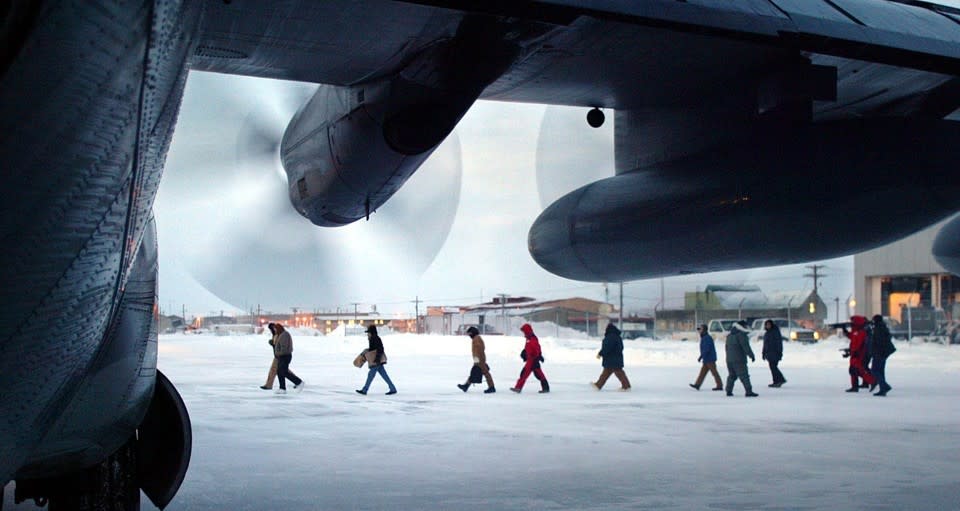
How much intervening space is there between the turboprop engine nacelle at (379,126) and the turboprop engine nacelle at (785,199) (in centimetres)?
223

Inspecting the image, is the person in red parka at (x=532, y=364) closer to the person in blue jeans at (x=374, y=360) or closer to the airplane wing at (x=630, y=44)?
the person in blue jeans at (x=374, y=360)

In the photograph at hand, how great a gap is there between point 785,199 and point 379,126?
313 cm

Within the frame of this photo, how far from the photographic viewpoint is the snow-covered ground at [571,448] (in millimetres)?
5977

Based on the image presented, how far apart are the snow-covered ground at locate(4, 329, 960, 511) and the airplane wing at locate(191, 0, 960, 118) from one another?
2829 millimetres

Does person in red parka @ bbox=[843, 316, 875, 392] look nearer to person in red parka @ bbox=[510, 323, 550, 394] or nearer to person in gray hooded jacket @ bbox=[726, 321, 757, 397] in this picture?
person in gray hooded jacket @ bbox=[726, 321, 757, 397]

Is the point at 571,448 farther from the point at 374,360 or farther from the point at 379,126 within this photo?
the point at 374,360

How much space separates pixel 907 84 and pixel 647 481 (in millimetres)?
3893

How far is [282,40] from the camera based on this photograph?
19.3ft

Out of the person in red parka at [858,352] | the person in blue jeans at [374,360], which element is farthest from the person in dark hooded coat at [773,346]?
the person in blue jeans at [374,360]

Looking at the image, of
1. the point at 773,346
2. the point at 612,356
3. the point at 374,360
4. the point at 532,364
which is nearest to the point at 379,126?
the point at 374,360

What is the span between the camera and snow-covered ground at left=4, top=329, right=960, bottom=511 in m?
5.98

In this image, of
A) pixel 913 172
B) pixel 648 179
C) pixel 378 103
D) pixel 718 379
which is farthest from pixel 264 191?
pixel 718 379

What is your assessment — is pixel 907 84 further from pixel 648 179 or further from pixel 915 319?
pixel 915 319

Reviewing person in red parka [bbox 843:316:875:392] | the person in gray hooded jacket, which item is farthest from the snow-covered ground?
person in red parka [bbox 843:316:875:392]
